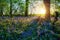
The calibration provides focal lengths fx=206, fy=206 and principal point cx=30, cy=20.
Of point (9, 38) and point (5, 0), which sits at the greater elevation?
point (5, 0)

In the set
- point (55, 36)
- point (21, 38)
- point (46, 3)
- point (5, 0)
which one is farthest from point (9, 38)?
point (5, 0)

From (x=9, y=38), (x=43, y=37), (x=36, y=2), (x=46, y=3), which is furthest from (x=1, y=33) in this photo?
(x=36, y=2)

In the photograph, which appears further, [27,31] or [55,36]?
[27,31]

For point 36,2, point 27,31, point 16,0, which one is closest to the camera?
point 27,31

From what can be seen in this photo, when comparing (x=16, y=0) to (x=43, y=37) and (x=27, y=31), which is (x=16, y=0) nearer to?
(x=27, y=31)

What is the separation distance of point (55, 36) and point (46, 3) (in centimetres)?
358

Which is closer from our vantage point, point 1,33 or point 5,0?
point 1,33

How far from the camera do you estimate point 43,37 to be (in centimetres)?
646

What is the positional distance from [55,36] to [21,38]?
3.57ft

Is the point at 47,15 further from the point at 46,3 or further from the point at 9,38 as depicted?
the point at 9,38

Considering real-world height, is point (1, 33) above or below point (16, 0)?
below

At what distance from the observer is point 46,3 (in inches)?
390

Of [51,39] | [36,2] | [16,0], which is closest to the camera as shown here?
[51,39]

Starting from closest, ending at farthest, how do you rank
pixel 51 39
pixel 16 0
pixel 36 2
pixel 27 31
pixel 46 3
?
pixel 51 39 → pixel 27 31 → pixel 46 3 → pixel 16 0 → pixel 36 2
